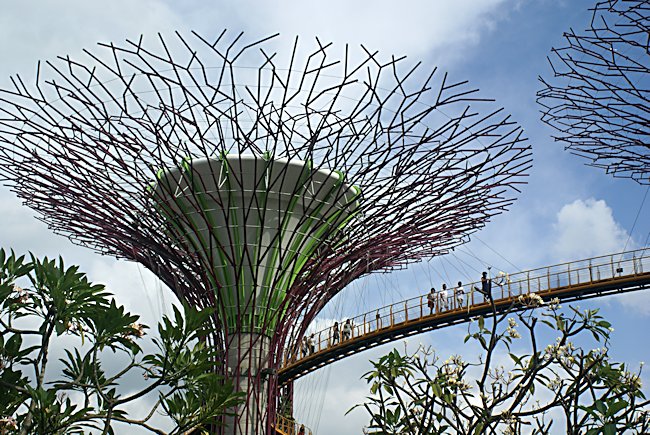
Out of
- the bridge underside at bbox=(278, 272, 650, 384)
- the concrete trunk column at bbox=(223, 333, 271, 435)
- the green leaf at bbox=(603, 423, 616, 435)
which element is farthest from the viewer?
the bridge underside at bbox=(278, 272, 650, 384)

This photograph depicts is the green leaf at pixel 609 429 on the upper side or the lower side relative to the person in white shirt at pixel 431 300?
lower

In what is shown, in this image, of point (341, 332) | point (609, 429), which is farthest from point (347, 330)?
point (609, 429)

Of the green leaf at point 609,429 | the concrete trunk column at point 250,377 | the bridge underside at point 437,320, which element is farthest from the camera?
the bridge underside at point 437,320

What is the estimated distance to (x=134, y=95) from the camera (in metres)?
16.3

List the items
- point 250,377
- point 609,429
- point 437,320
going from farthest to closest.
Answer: point 437,320 → point 250,377 → point 609,429

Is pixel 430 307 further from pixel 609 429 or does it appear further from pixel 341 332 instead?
pixel 609 429

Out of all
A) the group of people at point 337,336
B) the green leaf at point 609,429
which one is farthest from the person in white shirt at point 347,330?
the green leaf at point 609,429

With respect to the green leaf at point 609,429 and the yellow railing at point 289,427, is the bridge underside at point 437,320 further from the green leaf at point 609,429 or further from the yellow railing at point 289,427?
the green leaf at point 609,429

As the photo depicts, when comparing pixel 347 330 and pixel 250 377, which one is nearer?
pixel 250 377

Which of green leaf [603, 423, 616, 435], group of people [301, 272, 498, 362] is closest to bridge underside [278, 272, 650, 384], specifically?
group of people [301, 272, 498, 362]

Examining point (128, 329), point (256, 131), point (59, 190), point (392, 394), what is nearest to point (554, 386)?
point (392, 394)

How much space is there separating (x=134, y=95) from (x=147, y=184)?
2.58 m

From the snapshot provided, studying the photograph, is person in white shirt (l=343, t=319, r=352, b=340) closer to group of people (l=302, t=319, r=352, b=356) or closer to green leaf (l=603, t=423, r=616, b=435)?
group of people (l=302, t=319, r=352, b=356)

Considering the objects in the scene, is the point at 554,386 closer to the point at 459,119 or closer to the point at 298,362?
the point at 459,119
